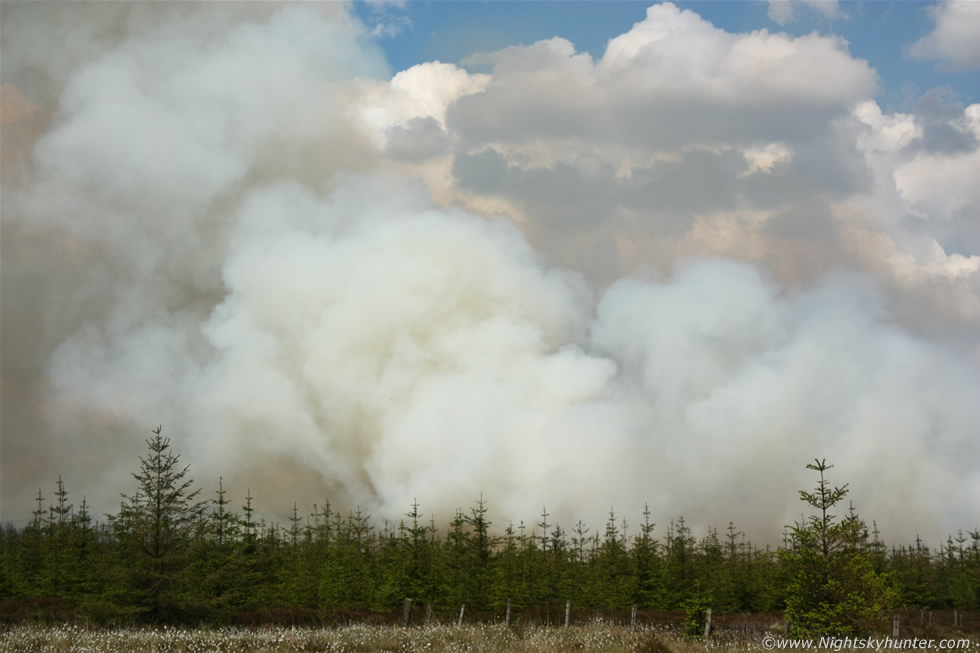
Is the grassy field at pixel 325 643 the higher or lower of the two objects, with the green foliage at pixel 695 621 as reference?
higher

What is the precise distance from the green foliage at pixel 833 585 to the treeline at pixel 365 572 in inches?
2.6

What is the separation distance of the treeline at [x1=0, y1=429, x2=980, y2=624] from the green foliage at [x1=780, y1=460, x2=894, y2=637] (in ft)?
0.22

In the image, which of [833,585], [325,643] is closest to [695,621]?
[833,585]

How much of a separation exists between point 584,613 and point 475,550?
8.16 metres

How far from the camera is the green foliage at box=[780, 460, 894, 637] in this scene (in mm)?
23000

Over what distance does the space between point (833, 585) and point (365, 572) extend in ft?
113

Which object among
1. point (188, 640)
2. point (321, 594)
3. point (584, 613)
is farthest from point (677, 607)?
point (188, 640)

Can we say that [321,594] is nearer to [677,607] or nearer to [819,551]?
[677,607]

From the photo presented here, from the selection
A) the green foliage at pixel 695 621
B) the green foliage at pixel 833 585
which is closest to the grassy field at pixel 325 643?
the green foliage at pixel 833 585

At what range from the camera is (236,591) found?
34.1 meters

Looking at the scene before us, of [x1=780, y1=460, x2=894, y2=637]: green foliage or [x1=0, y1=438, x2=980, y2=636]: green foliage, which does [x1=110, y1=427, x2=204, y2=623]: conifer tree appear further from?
[x1=780, y1=460, x2=894, y2=637]: green foliage

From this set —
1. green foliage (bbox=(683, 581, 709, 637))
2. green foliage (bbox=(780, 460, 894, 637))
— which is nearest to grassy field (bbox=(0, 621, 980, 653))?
green foliage (bbox=(780, 460, 894, 637))

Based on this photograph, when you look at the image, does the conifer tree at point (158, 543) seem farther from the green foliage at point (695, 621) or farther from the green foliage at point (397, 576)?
the green foliage at point (695, 621)

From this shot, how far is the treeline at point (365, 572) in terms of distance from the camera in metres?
29.5
